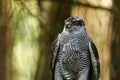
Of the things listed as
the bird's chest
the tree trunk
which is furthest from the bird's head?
the tree trunk

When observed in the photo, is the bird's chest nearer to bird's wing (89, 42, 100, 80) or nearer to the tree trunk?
bird's wing (89, 42, 100, 80)

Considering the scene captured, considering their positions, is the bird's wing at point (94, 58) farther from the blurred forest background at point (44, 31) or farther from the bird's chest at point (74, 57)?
the blurred forest background at point (44, 31)

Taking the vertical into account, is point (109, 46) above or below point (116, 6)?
below

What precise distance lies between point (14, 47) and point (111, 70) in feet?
3.68

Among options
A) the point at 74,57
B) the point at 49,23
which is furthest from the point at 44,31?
the point at 74,57

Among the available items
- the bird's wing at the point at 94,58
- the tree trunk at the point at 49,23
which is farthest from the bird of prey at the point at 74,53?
the tree trunk at the point at 49,23

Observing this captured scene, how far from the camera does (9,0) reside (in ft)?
21.0

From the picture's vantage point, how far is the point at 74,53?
17.4 feet

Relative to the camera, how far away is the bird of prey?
5277 millimetres

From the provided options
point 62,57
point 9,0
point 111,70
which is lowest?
point 111,70

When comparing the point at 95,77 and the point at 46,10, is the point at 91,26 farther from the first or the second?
the point at 95,77

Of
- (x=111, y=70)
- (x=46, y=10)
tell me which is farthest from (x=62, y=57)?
(x=111, y=70)

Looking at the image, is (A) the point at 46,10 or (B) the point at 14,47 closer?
(A) the point at 46,10

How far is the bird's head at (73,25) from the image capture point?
5211 mm
